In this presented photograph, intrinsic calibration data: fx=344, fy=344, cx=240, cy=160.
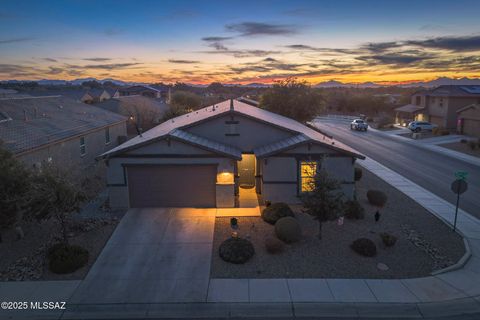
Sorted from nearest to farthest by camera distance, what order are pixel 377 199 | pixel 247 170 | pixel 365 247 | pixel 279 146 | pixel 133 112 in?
pixel 365 247 → pixel 377 199 → pixel 279 146 → pixel 247 170 → pixel 133 112

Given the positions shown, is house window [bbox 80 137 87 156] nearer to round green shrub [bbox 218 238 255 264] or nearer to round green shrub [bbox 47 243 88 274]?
round green shrub [bbox 47 243 88 274]

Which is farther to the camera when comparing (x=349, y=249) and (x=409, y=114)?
(x=409, y=114)

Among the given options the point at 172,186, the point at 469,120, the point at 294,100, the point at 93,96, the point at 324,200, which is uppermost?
the point at 294,100

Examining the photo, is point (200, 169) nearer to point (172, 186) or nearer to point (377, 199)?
point (172, 186)

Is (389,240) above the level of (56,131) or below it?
below

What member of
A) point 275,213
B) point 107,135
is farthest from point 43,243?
point 107,135

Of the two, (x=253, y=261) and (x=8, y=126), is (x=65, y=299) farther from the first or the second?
(x=8, y=126)

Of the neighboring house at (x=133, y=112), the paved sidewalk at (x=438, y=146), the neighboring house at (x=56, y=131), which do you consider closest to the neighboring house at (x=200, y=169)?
the neighboring house at (x=56, y=131)
